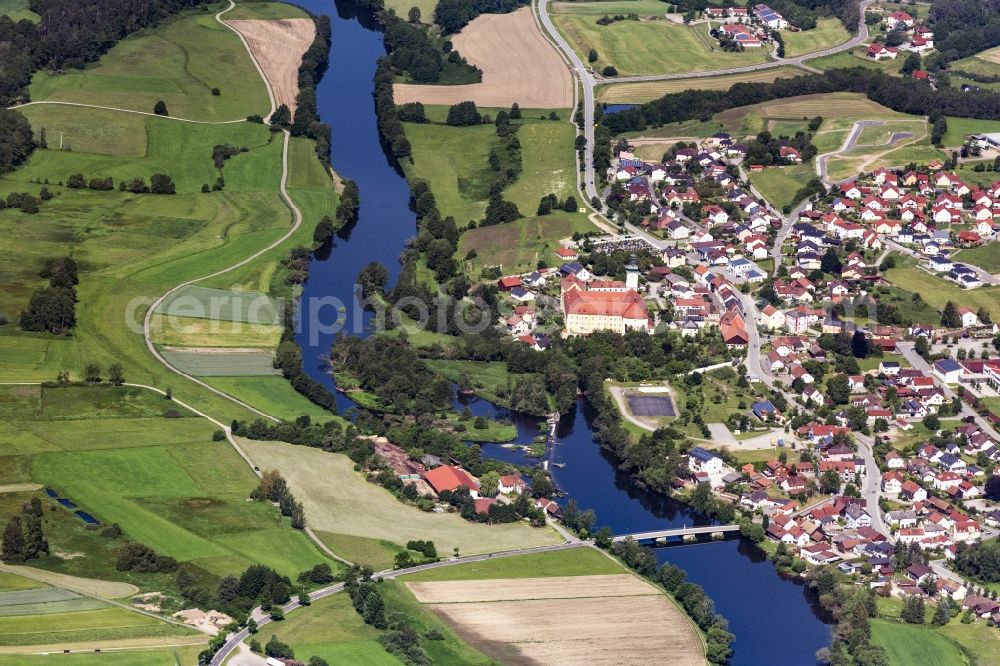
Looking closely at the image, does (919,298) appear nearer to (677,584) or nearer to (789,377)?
(789,377)

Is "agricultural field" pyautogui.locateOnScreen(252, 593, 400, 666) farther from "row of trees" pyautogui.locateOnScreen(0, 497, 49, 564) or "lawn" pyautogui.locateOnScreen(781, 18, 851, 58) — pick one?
"lawn" pyautogui.locateOnScreen(781, 18, 851, 58)

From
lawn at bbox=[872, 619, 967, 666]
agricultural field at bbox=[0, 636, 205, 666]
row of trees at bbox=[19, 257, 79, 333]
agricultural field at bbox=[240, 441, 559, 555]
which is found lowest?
lawn at bbox=[872, 619, 967, 666]

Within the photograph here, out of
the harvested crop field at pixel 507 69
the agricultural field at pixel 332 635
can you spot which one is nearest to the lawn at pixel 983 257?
the harvested crop field at pixel 507 69

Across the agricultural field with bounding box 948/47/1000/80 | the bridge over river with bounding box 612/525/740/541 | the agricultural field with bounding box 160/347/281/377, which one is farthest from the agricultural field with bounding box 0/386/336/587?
the agricultural field with bounding box 948/47/1000/80

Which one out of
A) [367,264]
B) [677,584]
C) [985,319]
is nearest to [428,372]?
[367,264]

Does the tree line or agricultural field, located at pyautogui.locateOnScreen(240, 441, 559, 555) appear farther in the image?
the tree line

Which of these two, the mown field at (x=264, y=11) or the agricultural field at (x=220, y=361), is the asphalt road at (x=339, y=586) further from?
the mown field at (x=264, y=11)

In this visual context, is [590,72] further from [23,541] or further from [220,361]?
[23,541]
